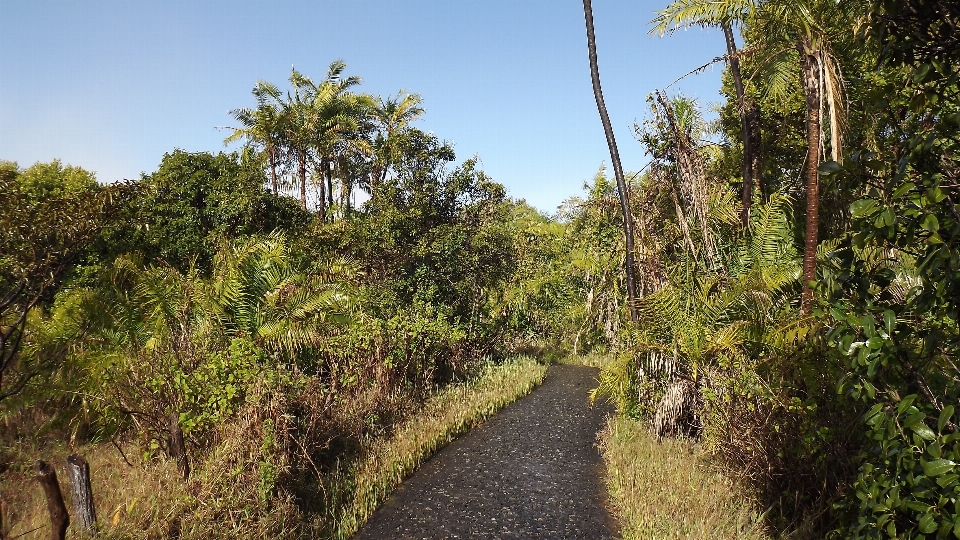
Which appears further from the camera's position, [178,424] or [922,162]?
[178,424]

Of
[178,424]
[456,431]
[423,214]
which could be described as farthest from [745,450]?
[423,214]

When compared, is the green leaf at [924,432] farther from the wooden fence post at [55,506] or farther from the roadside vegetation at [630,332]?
the wooden fence post at [55,506]

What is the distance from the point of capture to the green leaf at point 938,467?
1640 mm

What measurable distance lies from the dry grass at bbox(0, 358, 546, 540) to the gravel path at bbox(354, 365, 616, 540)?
0.29m

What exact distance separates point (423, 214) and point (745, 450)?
8643mm

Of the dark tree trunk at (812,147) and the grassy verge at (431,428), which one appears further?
the dark tree trunk at (812,147)

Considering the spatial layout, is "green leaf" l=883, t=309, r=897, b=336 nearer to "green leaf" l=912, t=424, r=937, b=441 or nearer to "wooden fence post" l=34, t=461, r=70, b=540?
"green leaf" l=912, t=424, r=937, b=441

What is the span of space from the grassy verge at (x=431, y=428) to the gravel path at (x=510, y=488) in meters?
0.14

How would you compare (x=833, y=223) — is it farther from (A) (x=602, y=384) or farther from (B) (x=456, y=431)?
(B) (x=456, y=431)

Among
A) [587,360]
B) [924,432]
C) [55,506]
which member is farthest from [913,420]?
[587,360]

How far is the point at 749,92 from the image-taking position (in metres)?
13.4

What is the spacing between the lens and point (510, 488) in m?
7.14

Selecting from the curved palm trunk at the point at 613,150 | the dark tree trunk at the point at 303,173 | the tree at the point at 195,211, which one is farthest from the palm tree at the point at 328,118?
Answer: the curved palm trunk at the point at 613,150

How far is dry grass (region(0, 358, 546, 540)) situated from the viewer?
4.70 m
